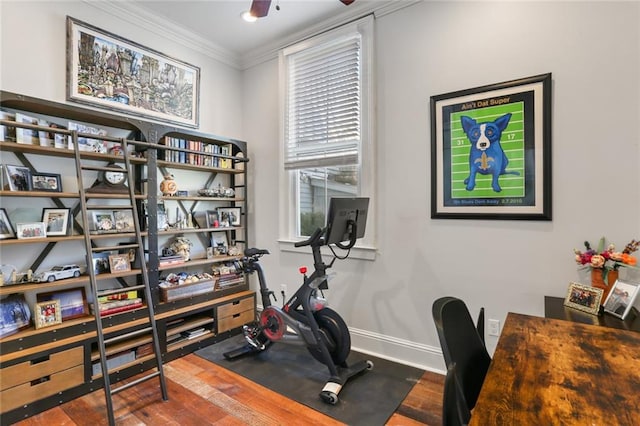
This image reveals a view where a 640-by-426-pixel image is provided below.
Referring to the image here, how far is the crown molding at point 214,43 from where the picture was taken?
110 inches

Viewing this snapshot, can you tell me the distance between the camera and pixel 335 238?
2.37 m

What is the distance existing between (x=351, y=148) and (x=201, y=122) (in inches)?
68.9

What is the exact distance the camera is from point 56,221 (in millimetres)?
2379

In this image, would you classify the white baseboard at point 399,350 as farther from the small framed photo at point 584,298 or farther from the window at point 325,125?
the small framed photo at point 584,298

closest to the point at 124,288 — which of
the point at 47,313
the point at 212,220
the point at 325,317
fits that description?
the point at 47,313

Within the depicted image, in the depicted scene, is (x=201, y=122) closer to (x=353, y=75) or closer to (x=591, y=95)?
(x=353, y=75)

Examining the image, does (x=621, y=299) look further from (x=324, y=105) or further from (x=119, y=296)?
(x=119, y=296)

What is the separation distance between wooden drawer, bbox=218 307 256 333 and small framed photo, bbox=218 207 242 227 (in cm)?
98

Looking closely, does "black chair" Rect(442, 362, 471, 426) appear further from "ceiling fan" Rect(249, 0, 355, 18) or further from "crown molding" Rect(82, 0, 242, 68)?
"crown molding" Rect(82, 0, 242, 68)

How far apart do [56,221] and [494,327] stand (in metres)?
3.36

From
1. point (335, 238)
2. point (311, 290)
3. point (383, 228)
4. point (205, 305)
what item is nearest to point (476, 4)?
point (383, 228)

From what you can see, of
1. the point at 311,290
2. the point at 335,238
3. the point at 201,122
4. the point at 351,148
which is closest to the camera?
the point at 335,238

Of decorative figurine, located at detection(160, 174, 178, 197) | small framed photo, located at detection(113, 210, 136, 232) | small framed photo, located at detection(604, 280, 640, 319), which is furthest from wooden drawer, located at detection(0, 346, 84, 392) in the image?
small framed photo, located at detection(604, 280, 640, 319)

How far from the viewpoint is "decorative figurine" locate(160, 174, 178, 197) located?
3018mm
